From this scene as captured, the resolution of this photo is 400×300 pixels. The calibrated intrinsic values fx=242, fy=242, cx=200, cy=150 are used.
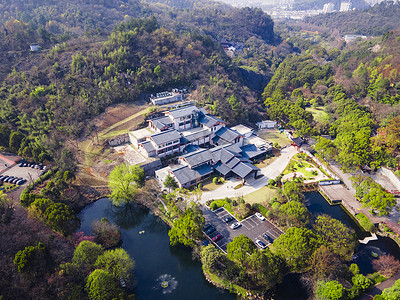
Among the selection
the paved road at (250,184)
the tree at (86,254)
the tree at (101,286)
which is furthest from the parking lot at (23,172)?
the paved road at (250,184)

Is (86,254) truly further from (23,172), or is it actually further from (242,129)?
(242,129)

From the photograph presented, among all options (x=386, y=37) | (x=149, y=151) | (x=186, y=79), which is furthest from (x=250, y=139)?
(x=386, y=37)

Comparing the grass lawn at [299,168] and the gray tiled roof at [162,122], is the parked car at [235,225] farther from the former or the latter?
the gray tiled roof at [162,122]

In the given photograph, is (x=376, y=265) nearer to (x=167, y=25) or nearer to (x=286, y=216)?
(x=286, y=216)

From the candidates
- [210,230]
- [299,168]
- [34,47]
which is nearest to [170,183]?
[210,230]

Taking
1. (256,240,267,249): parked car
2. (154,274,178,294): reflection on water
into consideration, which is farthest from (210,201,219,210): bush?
(154,274,178,294): reflection on water

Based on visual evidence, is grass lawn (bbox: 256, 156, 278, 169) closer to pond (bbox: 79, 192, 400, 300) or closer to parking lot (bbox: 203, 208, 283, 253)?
pond (bbox: 79, 192, 400, 300)
